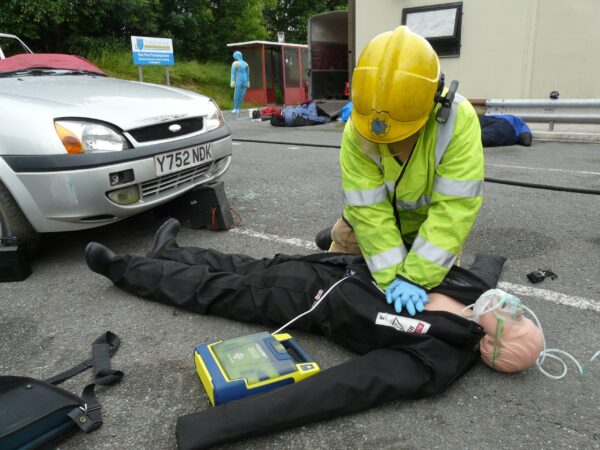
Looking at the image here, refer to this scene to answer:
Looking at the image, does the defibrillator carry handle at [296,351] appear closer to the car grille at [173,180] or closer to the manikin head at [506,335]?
the manikin head at [506,335]

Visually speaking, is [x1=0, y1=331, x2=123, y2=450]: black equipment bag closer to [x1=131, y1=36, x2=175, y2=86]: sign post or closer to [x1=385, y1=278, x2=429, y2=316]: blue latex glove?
[x1=385, y1=278, x2=429, y2=316]: blue latex glove

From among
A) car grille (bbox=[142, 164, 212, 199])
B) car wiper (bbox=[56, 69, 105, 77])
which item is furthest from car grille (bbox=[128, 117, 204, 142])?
car wiper (bbox=[56, 69, 105, 77])

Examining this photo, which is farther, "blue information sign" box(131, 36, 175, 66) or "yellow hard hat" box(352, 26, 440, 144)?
"blue information sign" box(131, 36, 175, 66)

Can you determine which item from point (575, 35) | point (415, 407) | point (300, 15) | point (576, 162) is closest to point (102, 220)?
point (415, 407)

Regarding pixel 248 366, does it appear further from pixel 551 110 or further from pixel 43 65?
pixel 551 110

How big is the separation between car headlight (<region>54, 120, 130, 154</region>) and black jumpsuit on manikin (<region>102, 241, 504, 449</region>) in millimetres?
739

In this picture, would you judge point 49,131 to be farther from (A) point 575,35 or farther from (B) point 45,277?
(A) point 575,35

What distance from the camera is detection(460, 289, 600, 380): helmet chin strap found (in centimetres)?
191

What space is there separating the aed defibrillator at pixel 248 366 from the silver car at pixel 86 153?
153cm

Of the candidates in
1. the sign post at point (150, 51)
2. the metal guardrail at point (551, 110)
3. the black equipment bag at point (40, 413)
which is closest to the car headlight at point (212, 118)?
the black equipment bag at point (40, 413)

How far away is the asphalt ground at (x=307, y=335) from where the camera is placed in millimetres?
1676

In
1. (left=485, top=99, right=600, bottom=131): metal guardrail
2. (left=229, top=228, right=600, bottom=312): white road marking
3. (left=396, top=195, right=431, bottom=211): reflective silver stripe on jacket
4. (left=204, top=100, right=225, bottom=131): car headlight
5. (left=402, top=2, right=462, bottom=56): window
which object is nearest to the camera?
(left=396, top=195, right=431, bottom=211): reflective silver stripe on jacket

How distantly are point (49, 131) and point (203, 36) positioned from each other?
26.1 m

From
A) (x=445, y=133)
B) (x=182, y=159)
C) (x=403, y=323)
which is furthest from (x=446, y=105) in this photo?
(x=182, y=159)
